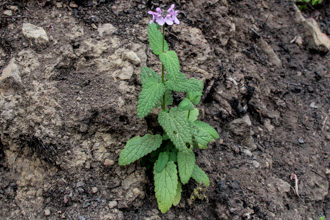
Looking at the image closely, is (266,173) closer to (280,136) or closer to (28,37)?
(280,136)

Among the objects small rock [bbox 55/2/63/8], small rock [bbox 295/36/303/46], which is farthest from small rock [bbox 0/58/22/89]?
small rock [bbox 295/36/303/46]

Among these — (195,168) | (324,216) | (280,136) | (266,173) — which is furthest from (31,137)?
(324,216)

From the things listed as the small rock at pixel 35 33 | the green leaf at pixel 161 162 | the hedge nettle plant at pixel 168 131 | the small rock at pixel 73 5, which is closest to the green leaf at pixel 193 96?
the hedge nettle plant at pixel 168 131

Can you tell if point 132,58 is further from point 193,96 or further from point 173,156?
point 173,156

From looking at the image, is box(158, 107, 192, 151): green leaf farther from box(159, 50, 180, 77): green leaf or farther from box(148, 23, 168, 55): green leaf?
box(148, 23, 168, 55): green leaf

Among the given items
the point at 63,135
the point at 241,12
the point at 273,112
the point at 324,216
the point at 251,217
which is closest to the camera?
the point at 63,135

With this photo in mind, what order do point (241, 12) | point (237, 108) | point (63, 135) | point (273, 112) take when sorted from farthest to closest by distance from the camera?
point (241, 12) → point (273, 112) → point (237, 108) → point (63, 135)

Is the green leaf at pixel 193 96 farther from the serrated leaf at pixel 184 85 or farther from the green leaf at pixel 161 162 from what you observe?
the green leaf at pixel 161 162
